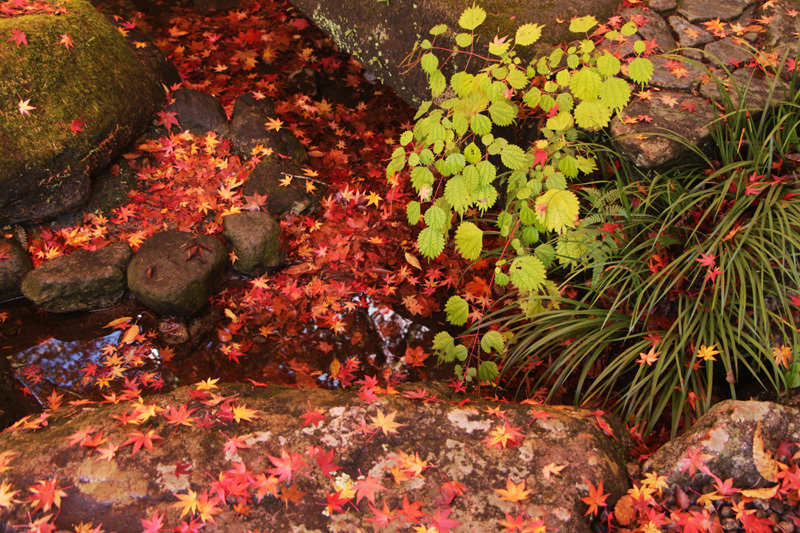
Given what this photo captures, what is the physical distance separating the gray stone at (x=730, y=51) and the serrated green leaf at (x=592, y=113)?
101cm

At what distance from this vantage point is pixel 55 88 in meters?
3.52

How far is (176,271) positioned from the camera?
130 inches

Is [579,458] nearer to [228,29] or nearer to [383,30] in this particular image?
[383,30]

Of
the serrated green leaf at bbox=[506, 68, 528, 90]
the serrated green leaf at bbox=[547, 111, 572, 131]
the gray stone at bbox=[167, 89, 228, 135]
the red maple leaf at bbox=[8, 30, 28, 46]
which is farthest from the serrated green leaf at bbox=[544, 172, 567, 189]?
the red maple leaf at bbox=[8, 30, 28, 46]

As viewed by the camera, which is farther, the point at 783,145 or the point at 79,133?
the point at 79,133

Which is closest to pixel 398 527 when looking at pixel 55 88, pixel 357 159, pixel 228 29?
pixel 357 159

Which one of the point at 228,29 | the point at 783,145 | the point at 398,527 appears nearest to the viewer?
the point at 398,527

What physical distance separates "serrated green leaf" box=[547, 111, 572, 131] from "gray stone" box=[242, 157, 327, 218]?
2.00 metres

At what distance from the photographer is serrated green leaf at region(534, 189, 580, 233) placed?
2531 mm

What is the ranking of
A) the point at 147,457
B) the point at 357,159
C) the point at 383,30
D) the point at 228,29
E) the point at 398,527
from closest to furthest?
the point at 398,527 → the point at 147,457 → the point at 383,30 → the point at 357,159 → the point at 228,29

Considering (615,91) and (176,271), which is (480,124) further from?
(176,271)

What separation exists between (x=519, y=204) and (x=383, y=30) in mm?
1843

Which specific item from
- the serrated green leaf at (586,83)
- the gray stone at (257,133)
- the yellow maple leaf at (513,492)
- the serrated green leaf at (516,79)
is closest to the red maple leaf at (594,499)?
the yellow maple leaf at (513,492)

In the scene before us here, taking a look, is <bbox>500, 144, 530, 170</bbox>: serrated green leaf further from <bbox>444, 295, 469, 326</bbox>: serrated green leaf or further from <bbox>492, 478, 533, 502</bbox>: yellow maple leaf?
<bbox>492, 478, 533, 502</bbox>: yellow maple leaf
